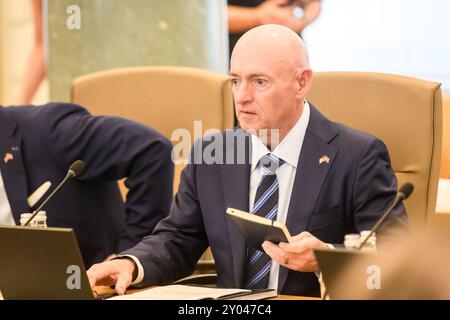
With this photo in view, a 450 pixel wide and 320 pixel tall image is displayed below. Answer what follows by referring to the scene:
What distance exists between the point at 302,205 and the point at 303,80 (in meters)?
0.37

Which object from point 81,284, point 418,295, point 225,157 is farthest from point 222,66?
point 418,295

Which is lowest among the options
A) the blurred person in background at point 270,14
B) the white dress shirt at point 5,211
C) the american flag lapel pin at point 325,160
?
the white dress shirt at point 5,211

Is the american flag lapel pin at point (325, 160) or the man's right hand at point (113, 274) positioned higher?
the american flag lapel pin at point (325, 160)

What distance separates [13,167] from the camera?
305 cm

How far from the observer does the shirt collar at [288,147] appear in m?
2.46

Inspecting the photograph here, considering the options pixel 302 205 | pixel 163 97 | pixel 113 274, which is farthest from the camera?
pixel 163 97

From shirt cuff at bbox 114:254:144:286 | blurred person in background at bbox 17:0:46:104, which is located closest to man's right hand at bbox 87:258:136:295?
shirt cuff at bbox 114:254:144:286

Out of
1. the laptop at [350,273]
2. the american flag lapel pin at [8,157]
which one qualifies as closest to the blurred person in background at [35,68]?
the american flag lapel pin at [8,157]

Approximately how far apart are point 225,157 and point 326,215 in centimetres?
36

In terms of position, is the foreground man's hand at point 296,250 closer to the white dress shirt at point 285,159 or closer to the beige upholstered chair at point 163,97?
the white dress shirt at point 285,159

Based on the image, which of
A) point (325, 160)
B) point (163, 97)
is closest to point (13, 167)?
point (163, 97)

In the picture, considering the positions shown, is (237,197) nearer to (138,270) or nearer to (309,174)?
(309,174)

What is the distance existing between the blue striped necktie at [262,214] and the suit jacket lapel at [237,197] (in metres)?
0.02
